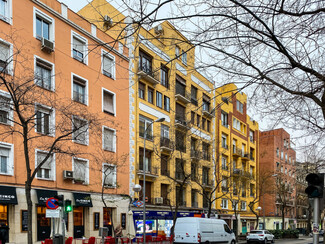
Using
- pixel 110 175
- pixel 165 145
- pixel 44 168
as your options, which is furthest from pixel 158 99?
pixel 44 168

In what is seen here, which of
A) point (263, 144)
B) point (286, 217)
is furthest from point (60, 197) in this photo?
point (286, 217)

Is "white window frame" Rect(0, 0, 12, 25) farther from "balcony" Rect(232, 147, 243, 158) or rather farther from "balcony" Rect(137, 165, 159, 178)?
"balcony" Rect(232, 147, 243, 158)

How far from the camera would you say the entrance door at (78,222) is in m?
26.8

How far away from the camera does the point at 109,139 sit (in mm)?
31156

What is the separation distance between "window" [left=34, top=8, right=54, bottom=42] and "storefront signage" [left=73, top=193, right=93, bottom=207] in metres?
10.7

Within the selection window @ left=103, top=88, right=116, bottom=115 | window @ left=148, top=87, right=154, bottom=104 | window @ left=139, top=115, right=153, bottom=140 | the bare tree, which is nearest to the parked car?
window @ left=139, top=115, right=153, bottom=140

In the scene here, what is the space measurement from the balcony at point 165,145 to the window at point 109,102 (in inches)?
283

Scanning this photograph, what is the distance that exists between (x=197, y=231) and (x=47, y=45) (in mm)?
15157

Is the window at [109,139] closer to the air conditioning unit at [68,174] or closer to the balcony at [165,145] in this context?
the air conditioning unit at [68,174]

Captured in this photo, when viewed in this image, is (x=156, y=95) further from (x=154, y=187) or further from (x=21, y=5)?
(x=21, y=5)

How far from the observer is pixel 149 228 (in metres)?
34.8

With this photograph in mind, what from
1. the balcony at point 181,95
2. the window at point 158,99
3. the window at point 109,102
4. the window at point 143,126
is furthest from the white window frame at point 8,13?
the balcony at point 181,95

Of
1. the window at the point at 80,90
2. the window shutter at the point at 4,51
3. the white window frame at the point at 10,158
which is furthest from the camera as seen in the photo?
the window at the point at 80,90

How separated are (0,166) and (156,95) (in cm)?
1900
